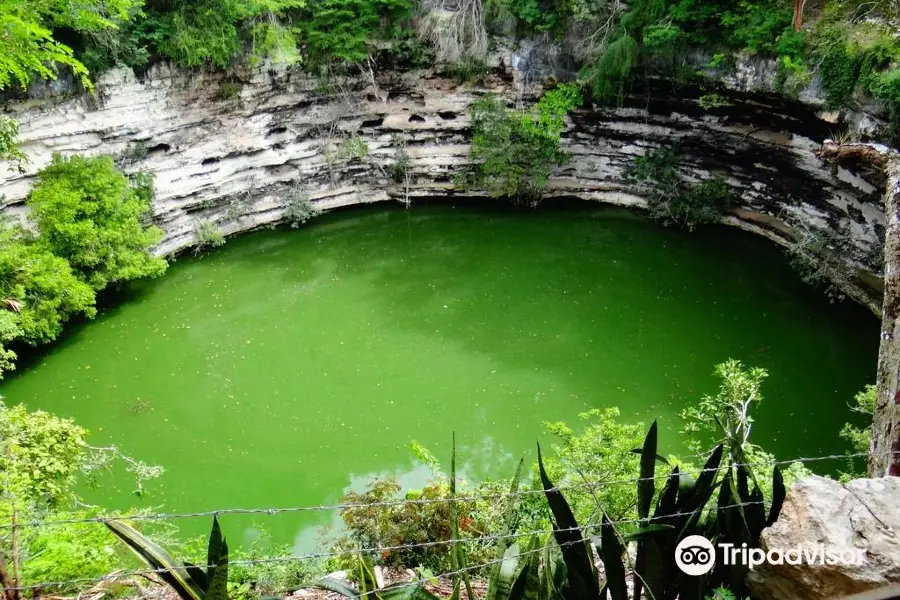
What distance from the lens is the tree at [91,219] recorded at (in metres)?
8.91

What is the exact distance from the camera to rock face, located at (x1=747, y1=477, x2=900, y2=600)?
2752mm

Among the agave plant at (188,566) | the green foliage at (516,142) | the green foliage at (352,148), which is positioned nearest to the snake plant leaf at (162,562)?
the agave plant at (188,566)

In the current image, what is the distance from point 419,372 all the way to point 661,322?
3.60 m

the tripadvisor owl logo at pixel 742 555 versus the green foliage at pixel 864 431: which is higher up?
the tripadvisor owl logo at pixel 742 555

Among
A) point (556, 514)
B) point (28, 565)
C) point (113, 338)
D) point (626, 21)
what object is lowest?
point (113, 338)

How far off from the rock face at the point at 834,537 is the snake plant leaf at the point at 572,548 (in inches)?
32.8

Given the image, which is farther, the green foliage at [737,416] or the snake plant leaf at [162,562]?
Answer: the green foliage at [737,416]

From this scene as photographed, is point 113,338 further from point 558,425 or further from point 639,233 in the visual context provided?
point 639,233

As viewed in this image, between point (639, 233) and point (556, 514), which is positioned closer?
point (556, 514)

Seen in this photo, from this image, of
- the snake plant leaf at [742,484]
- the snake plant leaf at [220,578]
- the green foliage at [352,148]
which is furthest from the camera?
the green foliage at [352,148]

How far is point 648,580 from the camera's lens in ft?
10.1

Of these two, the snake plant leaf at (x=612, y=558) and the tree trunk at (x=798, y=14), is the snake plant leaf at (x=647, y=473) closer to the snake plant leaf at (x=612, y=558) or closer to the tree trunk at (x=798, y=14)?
the snake plant leaf at (x=612, y=558)

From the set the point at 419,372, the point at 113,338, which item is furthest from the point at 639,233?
the point at 113,338

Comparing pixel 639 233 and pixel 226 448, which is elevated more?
pixel 639 233
